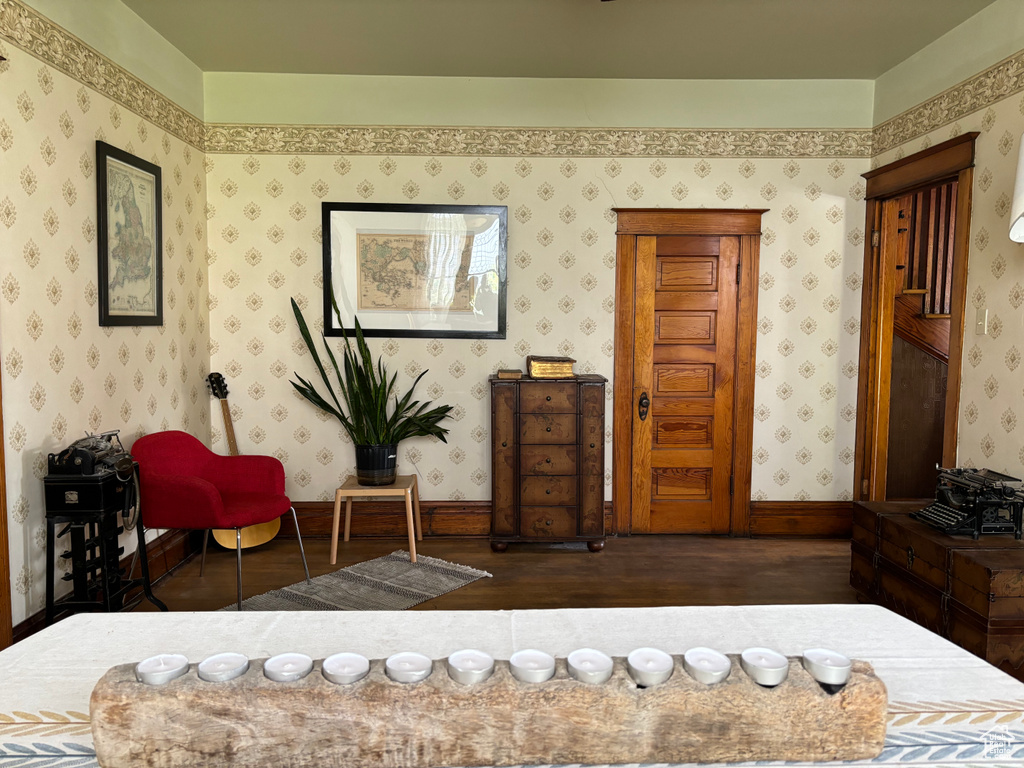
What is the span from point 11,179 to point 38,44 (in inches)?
25.4

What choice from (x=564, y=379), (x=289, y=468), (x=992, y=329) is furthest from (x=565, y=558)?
(x=992, y=329)

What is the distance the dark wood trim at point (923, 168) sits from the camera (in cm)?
379

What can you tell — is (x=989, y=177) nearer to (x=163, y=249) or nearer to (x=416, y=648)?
(x=416, y=648)

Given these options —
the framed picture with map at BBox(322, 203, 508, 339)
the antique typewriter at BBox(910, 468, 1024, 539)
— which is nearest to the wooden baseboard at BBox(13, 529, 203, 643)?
the framed picture with map at BBox(322, 203, 508, 339)

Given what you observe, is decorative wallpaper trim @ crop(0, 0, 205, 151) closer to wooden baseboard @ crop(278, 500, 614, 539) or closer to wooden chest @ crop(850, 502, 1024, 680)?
wooden baseboard @ crop(278, 500, 614, 539)

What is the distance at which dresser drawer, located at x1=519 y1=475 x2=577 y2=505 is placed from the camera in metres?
4.55

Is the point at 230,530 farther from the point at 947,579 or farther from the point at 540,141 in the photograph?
the point at 947,579

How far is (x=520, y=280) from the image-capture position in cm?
487

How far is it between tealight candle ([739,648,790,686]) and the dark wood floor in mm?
2729

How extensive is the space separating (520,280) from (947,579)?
3.05 m

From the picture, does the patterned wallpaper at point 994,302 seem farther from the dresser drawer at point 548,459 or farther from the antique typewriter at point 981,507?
the dresser drawer at point 548,459

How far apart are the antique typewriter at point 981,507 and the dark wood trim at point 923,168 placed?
1790 millimetres

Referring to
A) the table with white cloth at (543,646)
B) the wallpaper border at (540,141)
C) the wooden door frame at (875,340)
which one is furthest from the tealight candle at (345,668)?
the wooden door frame at (875,340)

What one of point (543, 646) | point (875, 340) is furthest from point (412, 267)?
point (543, 646)
